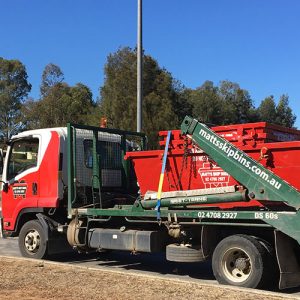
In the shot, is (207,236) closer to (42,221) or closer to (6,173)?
(42,221)

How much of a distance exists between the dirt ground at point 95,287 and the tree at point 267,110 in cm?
4622

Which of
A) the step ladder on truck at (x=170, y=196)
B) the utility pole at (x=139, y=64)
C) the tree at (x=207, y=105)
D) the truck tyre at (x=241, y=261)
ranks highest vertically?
the tree at (x=207, y=105)

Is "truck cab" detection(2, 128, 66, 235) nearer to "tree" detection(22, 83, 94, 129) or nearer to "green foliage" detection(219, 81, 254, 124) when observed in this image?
"tree" detection(22, 83, 94, 129)

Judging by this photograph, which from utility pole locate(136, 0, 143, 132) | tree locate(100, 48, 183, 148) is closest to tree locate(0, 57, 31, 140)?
tree locate(100, 48, 183, 148)

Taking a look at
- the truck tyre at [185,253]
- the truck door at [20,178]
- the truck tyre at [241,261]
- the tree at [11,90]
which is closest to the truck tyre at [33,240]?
the truck door at [20,178]

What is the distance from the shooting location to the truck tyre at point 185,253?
8430mm

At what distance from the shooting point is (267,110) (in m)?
54.7

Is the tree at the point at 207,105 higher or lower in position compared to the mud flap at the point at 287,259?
higher

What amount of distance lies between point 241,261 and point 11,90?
7419 centimetres

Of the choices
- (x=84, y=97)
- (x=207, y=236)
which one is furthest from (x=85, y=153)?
(x=84, y=97)

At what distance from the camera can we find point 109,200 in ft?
33.6

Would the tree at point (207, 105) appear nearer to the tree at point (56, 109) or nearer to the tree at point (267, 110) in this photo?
the tree at point (267, 110)

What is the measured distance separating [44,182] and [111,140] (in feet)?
5.30

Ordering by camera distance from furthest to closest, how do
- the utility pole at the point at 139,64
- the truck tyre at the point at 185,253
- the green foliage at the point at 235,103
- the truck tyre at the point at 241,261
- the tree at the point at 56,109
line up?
the green foliage at the point at 235,103, the tree at the point at 56,109, the utility pole at the point at 139,64, the truck tyre at the point at 185,253, the truck tyre at the point at 241,261
